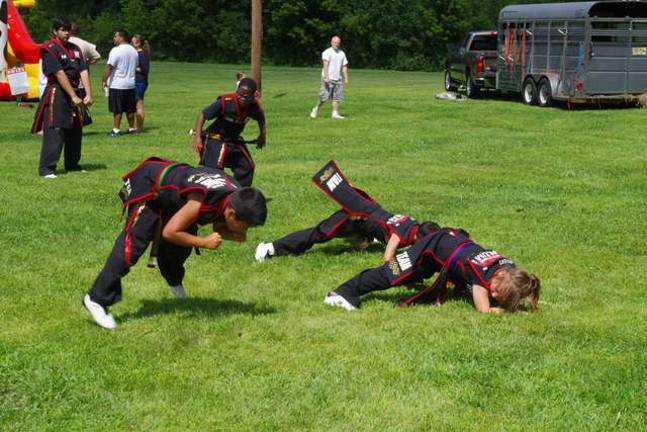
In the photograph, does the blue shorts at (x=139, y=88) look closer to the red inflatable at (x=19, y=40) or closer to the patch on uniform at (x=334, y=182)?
the red inflatable at (x=19, y=40)

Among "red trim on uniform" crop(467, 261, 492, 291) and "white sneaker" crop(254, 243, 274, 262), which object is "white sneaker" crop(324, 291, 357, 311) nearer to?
"red trim on uniform" crop(467, 261, 492, 291)

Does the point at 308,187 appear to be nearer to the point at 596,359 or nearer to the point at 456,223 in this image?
the point at 456,223

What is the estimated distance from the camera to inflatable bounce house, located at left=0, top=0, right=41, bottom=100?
25828mm

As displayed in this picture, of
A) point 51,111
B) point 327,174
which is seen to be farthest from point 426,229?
point 51,111

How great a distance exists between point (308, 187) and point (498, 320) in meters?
6.33

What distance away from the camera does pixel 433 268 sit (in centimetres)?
734

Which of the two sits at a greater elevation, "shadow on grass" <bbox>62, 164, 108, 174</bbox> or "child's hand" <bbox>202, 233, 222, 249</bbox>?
"child's hand" <bbox>202, 233, 222, 249</bbox>

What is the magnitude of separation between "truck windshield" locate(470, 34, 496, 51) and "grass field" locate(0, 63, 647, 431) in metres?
17.3

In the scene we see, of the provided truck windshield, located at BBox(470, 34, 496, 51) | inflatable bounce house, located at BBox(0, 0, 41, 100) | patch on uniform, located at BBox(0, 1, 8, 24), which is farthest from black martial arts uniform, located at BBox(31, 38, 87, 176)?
truck windshield, located at BBox(470, 34, 496, 51)

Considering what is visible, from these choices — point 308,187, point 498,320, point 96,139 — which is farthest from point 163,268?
point 96,139

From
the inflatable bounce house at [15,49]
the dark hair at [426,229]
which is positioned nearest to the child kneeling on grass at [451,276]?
the dark hair at [426,229]

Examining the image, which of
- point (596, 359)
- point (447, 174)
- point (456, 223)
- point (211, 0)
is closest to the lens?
point (596, 359)

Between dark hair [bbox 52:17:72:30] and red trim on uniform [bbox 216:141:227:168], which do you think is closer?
red trim on uniform [bbox 216:141:227:168]

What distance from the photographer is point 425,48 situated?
65.6 metres
